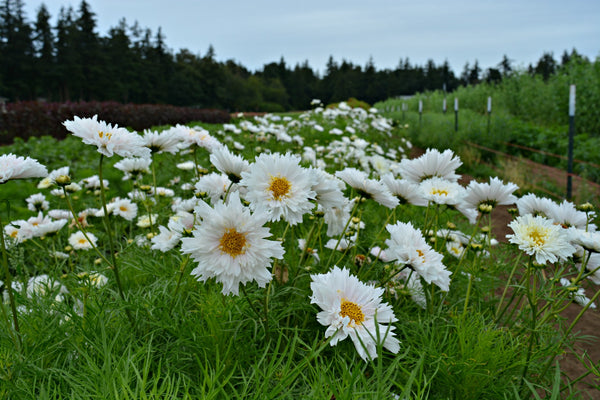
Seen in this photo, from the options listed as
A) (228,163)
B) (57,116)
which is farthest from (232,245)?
(57,116)

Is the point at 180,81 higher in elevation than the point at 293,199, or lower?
higher

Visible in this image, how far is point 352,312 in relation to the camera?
105 cm

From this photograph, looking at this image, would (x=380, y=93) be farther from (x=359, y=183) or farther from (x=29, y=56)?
(x=359, y=183)

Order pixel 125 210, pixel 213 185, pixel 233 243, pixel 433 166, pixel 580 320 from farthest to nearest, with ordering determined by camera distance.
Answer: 1. pixel 580 320
2. pixel 125 210
3. pixel 433 166
4. pixel 213 185
5. pixel 233 243

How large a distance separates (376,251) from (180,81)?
4597cm

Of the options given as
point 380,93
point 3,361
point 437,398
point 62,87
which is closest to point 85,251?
point 3,361

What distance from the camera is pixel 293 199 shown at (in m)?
1.04

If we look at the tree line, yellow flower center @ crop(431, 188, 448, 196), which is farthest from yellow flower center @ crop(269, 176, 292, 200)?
the tree line

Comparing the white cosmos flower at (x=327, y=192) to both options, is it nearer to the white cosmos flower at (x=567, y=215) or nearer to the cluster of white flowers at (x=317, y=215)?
the cluster of white flowers at (x=317, y=215)

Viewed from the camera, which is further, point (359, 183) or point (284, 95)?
point (284, 95)

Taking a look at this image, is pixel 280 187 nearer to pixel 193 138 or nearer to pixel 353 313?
pixel 353 313

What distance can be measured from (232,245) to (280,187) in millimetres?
210

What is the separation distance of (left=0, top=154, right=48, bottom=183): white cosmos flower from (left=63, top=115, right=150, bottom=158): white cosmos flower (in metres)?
0.12

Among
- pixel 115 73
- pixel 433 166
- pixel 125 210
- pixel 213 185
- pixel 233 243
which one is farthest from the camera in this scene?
pixel 115 73
